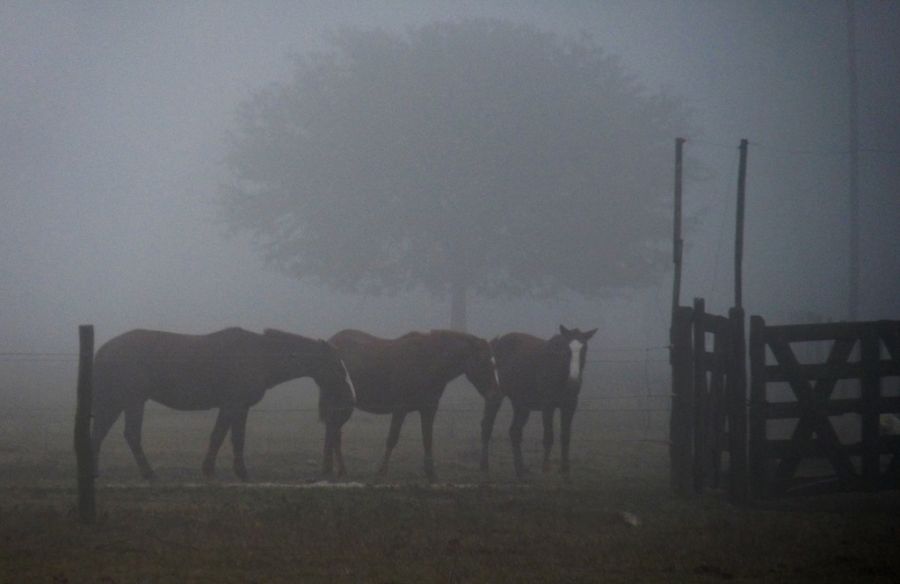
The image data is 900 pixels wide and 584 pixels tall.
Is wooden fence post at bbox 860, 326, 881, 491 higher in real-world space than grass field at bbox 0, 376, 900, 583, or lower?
higher

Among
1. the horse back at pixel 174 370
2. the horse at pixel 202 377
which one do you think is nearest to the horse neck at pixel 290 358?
the horse at pixel 202 377


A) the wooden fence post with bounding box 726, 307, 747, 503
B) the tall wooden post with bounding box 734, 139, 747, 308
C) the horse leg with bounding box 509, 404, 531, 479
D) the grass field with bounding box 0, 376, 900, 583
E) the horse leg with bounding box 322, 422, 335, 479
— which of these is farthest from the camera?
the tall wooden post with bounding box 734, 139, 747, 308

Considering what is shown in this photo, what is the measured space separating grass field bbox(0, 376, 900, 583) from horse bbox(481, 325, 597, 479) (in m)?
0.70

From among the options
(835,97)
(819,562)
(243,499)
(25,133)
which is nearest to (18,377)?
(243,499)

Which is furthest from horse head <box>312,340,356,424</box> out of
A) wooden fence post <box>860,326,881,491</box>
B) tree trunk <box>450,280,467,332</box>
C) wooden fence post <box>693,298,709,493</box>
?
tree trunk <box>450,280,467,332</box>

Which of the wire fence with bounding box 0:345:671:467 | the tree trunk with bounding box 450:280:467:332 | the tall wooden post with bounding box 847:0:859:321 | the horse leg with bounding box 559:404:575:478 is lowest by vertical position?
the wire fence with bounding box 0:345:671:467

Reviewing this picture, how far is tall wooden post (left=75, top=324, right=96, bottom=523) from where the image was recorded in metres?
11.6

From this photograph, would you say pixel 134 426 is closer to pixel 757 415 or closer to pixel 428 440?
pixel 428 440

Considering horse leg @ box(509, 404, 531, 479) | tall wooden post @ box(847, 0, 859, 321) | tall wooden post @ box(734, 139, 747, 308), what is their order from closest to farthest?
horse leg @ box(509, 404, 531, 479)
tall wooden post @ box(734, 139, 747, 308)
tall wooden post @ box(847, 0, 859, 321)

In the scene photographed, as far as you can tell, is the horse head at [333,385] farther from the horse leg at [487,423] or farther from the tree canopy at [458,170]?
the tree canopy at [458,170]

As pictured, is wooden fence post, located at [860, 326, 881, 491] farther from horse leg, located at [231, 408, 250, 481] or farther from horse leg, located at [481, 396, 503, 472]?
horse leg, located at [231, 408, 250, 481]

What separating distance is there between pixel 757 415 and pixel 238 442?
768 cm

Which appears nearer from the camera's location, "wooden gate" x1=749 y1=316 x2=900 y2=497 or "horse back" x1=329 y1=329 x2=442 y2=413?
"wooden gate" x1=749 y1=316 x2=900 y2=497

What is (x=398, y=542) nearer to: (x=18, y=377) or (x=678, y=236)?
(x=678, y=236)
